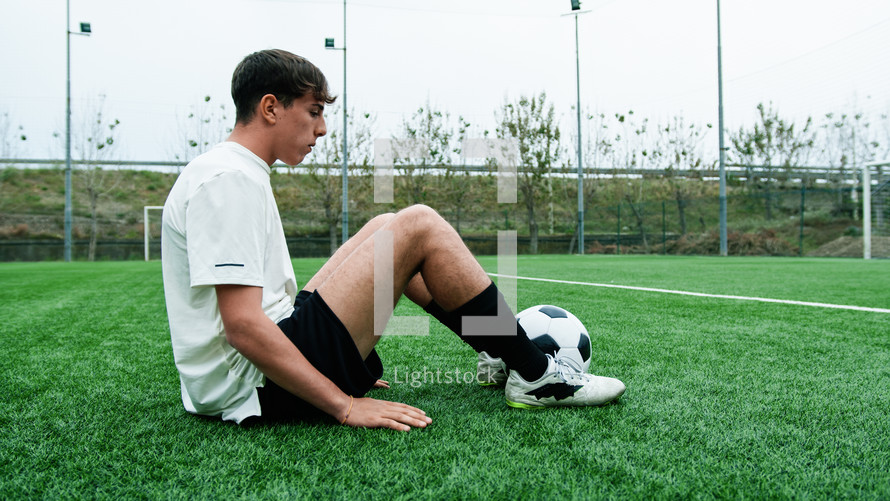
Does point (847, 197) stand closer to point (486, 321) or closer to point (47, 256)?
point (486, 321)

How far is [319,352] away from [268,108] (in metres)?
0.64

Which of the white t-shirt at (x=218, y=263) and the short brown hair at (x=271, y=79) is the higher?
the short brown hair at (x=271, y=79)

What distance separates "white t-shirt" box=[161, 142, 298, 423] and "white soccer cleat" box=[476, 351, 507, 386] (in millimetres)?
766

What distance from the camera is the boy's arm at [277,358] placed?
1.26m

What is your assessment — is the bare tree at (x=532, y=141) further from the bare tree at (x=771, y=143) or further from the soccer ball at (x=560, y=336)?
the soccer ball at (x=560, y=336)

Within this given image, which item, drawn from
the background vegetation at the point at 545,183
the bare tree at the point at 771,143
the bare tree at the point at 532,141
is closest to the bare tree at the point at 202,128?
the background vegetation at the point at 545,183

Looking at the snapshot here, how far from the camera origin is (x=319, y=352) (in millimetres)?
1433

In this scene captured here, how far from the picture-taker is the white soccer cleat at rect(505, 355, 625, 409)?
1.68 meters

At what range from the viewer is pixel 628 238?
21531mm

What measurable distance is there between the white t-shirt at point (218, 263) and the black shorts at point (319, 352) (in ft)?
0.17

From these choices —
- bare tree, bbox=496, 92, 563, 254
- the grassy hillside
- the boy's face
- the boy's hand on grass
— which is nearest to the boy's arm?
the boy's hand on grass

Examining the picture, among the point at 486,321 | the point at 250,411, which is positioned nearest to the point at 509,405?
the point at 486,321

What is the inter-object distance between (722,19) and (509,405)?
65.0 feet

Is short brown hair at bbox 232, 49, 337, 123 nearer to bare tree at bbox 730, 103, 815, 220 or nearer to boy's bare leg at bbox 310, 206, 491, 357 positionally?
boy's bare leg at bbox 310, 206, 491, 357
